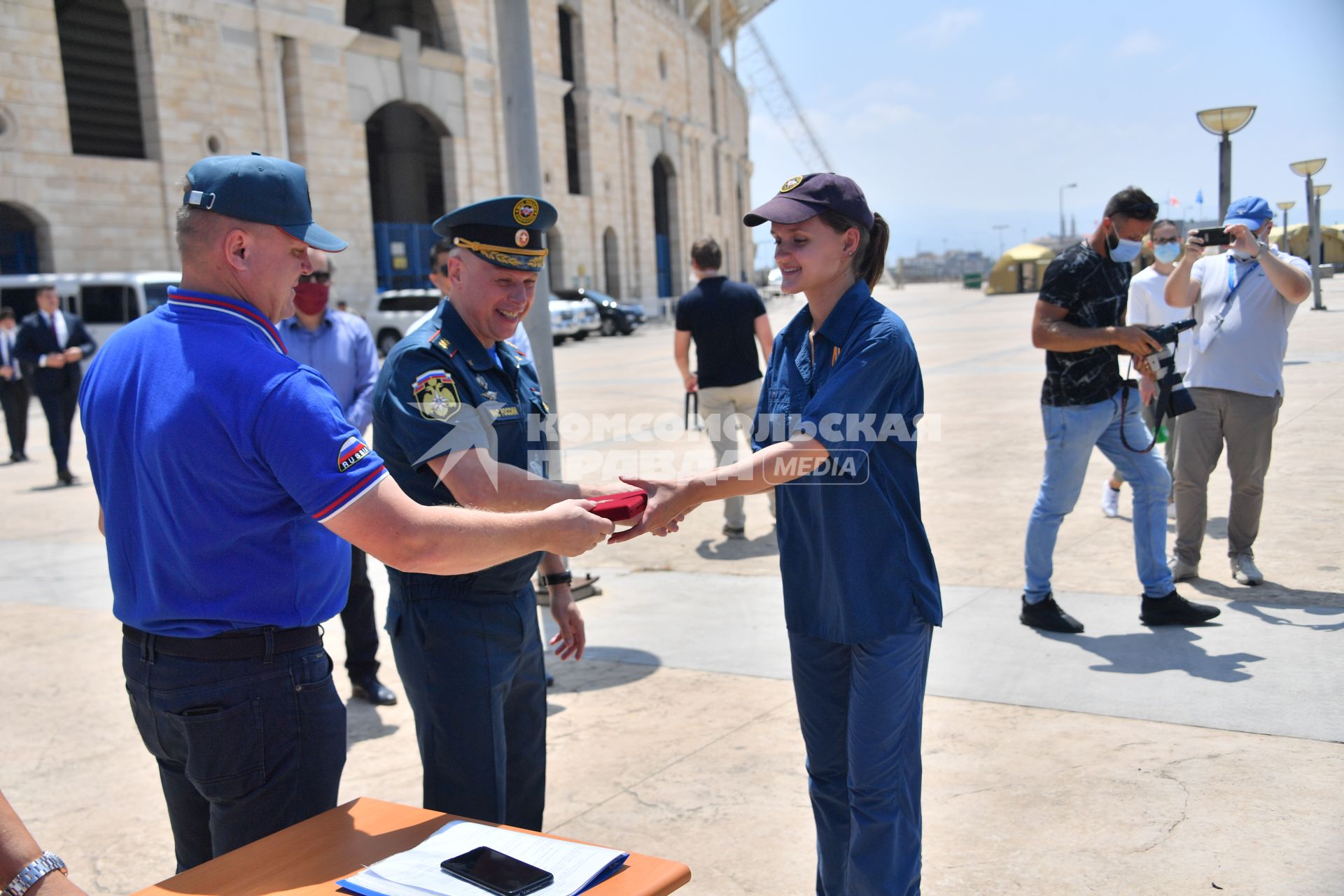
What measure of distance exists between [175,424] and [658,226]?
A: 5061 cm

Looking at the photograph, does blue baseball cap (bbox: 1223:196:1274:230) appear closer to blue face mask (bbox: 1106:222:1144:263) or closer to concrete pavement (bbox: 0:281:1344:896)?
blue face mask (bbox: 1106:222:1144:263)

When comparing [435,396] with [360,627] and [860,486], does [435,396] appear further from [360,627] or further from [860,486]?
[360,627]

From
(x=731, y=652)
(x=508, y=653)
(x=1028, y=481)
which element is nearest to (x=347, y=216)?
(x=1028, y=481)

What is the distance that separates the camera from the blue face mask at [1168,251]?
6574 millimetres

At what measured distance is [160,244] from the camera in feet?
77.9

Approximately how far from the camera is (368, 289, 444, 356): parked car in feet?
87.4

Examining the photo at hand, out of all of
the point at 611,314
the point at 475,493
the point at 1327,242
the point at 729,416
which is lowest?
the point at 729,416

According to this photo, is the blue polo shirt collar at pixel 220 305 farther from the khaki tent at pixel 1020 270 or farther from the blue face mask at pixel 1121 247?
the khaki tent at pixel 1020 270

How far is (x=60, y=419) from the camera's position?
11820 mm

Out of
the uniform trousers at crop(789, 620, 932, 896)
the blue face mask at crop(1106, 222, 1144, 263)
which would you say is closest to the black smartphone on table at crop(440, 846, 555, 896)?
the uniform trousers at crop(789, 620, 932, 896)

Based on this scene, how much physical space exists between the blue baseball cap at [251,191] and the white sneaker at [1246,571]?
5.42 m

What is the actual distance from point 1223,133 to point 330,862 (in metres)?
8.44

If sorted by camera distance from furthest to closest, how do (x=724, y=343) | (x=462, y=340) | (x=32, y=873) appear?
(x=724, y=343) < (x=462, y=340) < (x=32, y=873)

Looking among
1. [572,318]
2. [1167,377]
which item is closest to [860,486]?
[1167,377]
